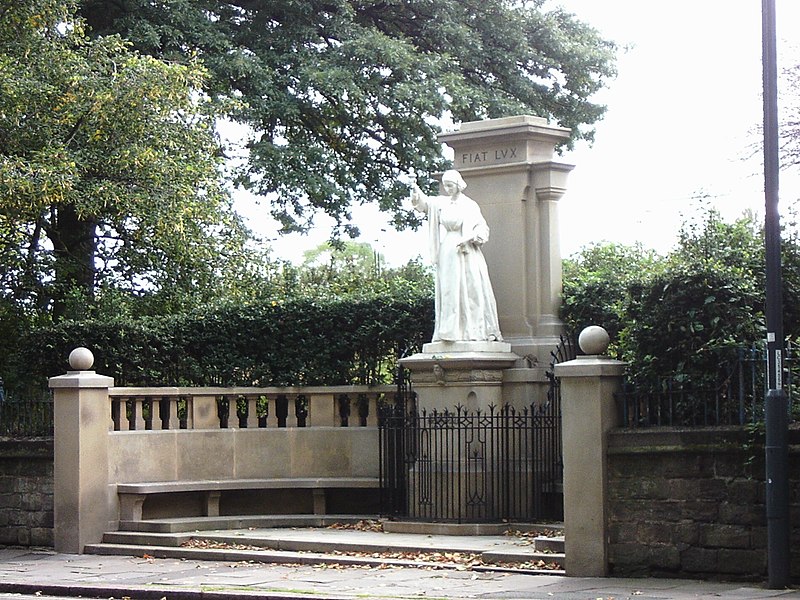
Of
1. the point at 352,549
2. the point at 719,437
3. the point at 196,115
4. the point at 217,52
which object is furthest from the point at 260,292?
the point at 719,437

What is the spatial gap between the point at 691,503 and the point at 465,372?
4.65 meters

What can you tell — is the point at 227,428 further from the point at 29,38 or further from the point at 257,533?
the point at 29,38

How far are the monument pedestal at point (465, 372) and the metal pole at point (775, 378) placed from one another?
5322mm

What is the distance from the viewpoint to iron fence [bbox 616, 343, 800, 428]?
13281 mm

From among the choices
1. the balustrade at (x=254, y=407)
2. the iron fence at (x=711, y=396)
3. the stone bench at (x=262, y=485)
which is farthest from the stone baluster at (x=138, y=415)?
the iron fence at (x=711, y=396)

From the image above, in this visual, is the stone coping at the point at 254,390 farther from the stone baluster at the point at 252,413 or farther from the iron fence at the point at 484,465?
the iron fence at the point at 484,465

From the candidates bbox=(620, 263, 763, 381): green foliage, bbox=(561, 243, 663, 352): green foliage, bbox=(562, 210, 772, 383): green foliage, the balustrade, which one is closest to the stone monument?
bbox=(561, 243, 663, 352): green foliage

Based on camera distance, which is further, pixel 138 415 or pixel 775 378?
pixel 138 415

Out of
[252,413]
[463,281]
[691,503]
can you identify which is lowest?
[691,503]

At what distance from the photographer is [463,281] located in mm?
17625

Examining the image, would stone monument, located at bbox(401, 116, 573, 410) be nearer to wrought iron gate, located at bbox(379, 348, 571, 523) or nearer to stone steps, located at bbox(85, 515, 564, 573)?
wrought iron gate, located at bbox(379, 348, 571, 523)

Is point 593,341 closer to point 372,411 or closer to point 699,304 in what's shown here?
point 699,304

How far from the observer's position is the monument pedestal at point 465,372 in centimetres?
1748

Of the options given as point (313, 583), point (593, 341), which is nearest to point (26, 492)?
point (313, 583)
